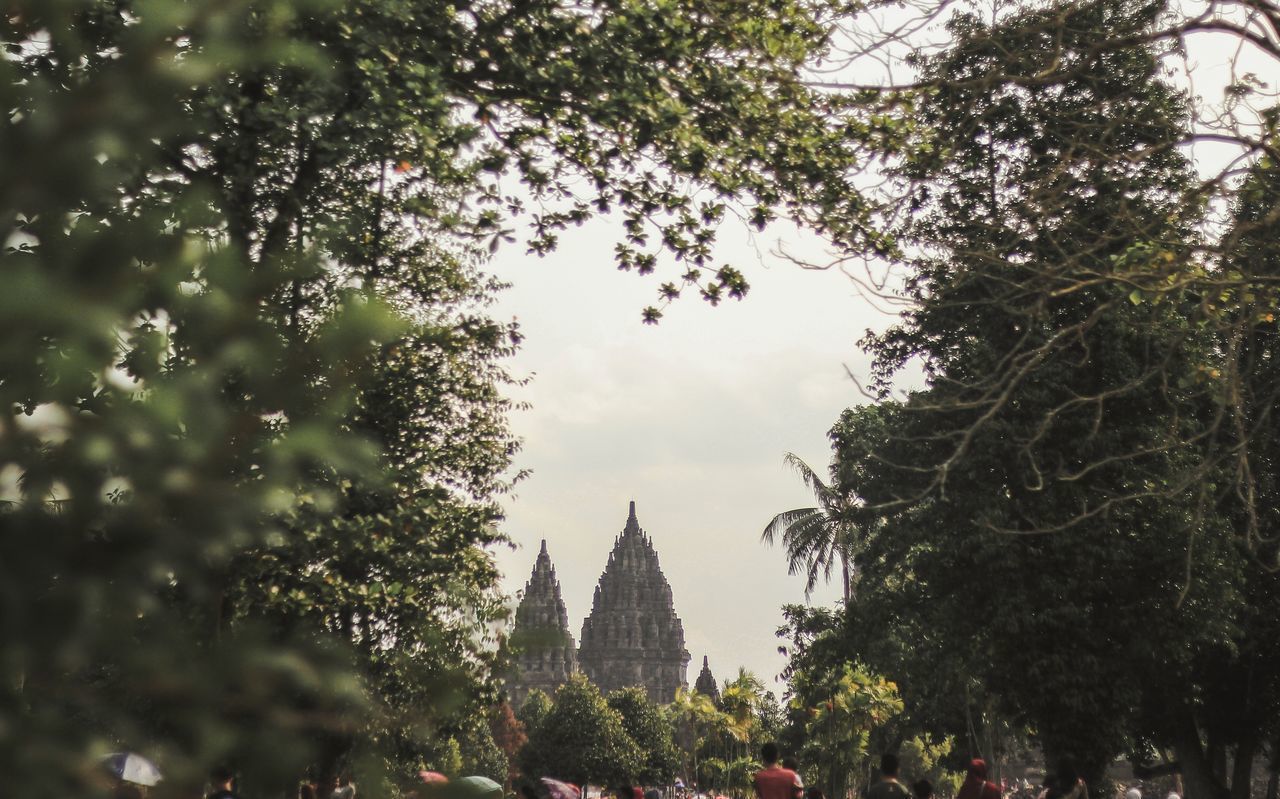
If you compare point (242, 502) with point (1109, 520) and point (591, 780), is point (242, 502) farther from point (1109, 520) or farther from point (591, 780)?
point (591, 780)

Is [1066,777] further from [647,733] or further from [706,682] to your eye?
[706,682]

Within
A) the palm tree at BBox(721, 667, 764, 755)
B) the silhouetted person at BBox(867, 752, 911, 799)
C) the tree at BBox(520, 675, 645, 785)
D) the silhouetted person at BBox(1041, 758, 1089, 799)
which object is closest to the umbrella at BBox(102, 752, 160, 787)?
the silhouetted person at BBox(867, 752, 911, 799)

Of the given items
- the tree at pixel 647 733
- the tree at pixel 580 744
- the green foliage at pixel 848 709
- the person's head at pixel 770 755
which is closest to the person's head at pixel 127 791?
the person's head at pixel 770 755

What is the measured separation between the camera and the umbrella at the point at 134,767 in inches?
62.7

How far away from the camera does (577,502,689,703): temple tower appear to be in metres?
146

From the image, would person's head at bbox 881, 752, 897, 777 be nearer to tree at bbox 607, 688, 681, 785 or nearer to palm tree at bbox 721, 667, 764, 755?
palm tree at bbox 721, 667, 764, 755

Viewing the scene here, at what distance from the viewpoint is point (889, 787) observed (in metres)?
11.1

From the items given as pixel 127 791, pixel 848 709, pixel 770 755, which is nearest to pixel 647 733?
pixel 848 709

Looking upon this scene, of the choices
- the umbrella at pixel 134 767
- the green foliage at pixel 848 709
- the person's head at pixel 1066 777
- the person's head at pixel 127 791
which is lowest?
the person's head at pixel 127 791

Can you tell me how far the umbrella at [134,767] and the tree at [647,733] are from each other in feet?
268

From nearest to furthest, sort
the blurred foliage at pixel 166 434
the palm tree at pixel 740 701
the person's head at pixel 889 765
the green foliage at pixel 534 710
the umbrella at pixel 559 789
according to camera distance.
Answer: the blurred foliage at pixel 166 434
the person's head at pixel 889 765
the umbrella at pixel 559 789
the palm tree at pixel 740 701
the green foliage at pixel 534 710

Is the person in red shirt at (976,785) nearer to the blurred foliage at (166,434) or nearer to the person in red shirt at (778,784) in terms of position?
the person in red shirt at (778,784)

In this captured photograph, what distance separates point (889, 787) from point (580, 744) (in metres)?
64.3

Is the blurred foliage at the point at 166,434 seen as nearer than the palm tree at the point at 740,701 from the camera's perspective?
Yes
